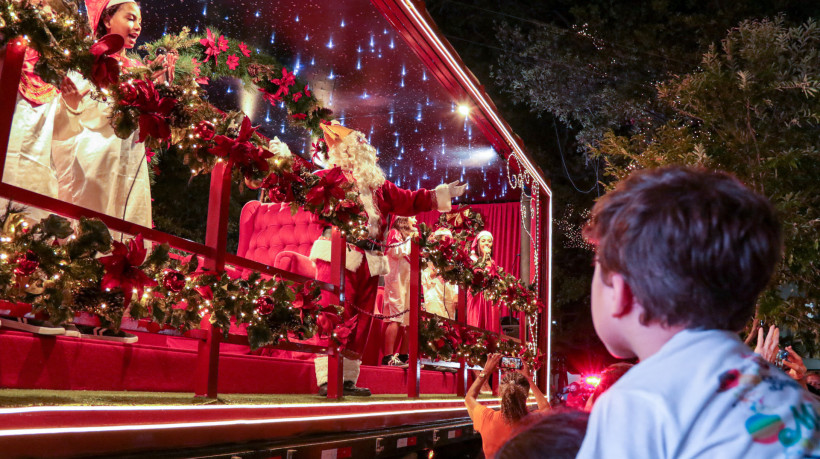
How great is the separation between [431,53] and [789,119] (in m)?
2.99

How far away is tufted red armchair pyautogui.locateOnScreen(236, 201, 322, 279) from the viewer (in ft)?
18.8

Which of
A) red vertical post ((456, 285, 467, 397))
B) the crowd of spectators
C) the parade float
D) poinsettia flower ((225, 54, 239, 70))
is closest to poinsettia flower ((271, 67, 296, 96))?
the parade float

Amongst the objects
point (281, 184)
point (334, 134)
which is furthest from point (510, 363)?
point (281, 184)

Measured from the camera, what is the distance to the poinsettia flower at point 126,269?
212cm

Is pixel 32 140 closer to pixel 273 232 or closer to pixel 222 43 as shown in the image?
pixel 222 43

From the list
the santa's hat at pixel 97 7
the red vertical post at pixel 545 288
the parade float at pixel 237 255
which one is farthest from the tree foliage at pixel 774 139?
the santa's hat at pixel 97 7

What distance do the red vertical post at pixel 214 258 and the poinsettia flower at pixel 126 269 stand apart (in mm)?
477

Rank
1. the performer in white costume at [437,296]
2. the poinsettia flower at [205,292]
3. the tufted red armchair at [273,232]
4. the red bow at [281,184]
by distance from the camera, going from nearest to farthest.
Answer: the poinsettia flower at [205,292] → the red bow at [281,184] → the tufted red armchair at [273,232] → the performer in white costume at [437,296]

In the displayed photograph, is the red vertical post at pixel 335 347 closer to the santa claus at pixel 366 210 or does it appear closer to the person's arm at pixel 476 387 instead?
the santa claus at pixel 366 210

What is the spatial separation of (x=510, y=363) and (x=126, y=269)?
4.79m

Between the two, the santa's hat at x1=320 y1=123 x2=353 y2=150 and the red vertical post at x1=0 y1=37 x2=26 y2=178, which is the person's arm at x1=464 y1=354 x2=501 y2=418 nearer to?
the santa's hat at x1=320 y1=123 x2=353 y2=150

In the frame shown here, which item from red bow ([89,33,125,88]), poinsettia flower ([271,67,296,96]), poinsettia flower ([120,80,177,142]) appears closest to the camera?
red bow ([89,33,125,88])

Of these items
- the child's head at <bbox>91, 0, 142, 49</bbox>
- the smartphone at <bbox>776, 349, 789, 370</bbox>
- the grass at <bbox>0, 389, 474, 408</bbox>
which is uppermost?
the child's head at <bbox>91, 0, 142, 49</bbox>

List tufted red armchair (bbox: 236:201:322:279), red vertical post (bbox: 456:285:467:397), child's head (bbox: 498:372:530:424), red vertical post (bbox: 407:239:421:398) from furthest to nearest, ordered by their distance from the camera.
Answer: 1. tufted red armchair (bbox: 236:201:322:279)
2. red vertical post (bbox: 456:285:467:397)
3. red vertical post (bbox: 407:239:421:398)
4. child's head (bbox: 498:372:530:424)
